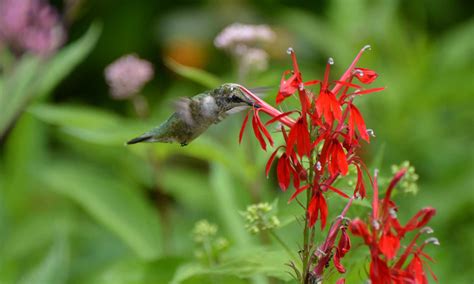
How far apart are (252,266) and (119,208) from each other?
1.15m

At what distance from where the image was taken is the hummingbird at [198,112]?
4.67ft

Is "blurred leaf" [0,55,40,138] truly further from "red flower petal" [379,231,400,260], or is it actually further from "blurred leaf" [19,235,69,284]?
"red flower petal" [379,231,400,260]

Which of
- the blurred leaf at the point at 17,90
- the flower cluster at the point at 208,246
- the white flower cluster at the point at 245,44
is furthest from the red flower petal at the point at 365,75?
the blurred leaf at the point at 17,90

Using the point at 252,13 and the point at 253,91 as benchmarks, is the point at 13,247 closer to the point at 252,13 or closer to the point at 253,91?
the point at 253,91

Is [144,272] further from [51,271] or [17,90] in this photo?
[17,90]

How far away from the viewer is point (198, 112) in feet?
4.88

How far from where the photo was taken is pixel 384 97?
3248mm

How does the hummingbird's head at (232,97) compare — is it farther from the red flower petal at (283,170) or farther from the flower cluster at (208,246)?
the flower cluster at (208,246)

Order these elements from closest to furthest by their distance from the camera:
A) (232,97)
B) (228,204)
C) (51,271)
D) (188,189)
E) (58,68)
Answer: (232,97) → (51,271) → (228,204) → (58,68) → (188,189)

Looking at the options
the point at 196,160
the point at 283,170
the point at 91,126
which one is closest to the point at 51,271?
the point at 91,126

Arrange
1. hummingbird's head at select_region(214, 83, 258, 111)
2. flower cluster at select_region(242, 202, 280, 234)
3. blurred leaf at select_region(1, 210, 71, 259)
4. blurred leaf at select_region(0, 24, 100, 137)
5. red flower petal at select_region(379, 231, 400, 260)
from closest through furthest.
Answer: red flower petal at select_region(379, 231, 400, 260) < hummingbird's head at select_region(214, 83, 258, 111) < flower cluster at select_region(242, 202, 280, 234) < blurred leaf at select_region(0, 24, 100, 137) < blurred leaf at select_region(1, 210, 71, 259)

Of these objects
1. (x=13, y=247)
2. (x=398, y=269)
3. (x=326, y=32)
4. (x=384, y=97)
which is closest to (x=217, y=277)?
(x=398, y=269)

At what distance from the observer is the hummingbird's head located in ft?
4.63

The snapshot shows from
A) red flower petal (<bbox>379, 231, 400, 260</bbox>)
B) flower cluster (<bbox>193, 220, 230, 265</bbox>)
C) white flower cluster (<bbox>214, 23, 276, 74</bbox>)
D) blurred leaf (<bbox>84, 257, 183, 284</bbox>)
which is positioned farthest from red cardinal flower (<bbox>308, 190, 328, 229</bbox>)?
white flower cluster (<bbox>214, 23, 276, 74</bbox>)
